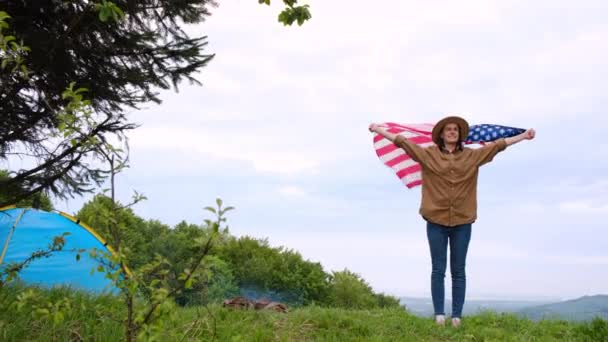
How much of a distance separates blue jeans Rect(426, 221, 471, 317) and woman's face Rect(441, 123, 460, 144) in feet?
3.08

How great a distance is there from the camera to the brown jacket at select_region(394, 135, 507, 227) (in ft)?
20.2

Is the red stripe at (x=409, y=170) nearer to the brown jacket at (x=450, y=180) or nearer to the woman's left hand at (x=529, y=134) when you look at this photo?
the brown jacket at (x=450, y=180)

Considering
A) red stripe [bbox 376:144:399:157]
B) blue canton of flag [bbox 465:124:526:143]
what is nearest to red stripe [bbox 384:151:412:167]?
red stripe [bbox 376:144:399:157]

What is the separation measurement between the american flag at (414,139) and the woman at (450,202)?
96 centimetres

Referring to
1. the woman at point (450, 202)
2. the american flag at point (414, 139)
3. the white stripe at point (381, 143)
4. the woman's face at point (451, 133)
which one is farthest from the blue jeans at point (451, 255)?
the white stripe at point (381, 143)

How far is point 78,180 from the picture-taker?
25.2 feet

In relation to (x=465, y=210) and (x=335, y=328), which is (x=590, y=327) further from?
(x=335, y=328)

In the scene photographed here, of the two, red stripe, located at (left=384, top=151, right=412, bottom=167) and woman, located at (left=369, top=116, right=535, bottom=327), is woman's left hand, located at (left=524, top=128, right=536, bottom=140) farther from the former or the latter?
red stripe, located at (left=384, top=151, right=412, bottom=167)

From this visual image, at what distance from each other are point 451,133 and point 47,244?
608cm

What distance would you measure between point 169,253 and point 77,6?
19.4 feet

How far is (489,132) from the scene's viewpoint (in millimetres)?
7492

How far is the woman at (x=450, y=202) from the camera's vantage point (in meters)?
6.17

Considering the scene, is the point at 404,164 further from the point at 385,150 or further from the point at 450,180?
the point at 450,180

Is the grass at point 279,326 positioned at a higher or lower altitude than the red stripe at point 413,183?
lower
